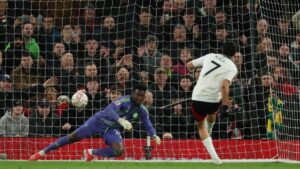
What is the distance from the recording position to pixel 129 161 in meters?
16.4

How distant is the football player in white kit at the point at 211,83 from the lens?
13820mm

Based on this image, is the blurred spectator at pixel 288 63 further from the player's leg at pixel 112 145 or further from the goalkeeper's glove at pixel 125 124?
the goalkeeper's glove at pixel 125 124

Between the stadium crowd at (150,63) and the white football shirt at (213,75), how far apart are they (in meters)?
2.91


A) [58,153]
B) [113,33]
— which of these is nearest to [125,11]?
[113,33]

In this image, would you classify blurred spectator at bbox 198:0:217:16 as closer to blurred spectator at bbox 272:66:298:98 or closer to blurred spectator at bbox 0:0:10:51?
blurred spectator at bbox 272:66:298:98

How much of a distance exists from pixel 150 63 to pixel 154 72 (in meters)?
0.24

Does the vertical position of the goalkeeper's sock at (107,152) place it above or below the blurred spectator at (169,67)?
below

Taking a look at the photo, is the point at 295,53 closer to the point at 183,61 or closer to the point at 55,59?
the point at 183,61

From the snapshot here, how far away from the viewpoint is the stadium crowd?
1734cm

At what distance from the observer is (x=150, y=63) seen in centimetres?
1827

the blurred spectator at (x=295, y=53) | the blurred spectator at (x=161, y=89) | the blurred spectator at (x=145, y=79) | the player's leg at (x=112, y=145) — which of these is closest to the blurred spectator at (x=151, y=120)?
the blurred spectator at (x=161, y=89)

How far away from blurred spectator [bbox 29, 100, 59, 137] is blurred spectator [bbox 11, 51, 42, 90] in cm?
72

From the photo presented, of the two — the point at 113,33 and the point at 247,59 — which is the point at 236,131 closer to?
the point at 247,59

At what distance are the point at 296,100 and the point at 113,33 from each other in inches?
173
